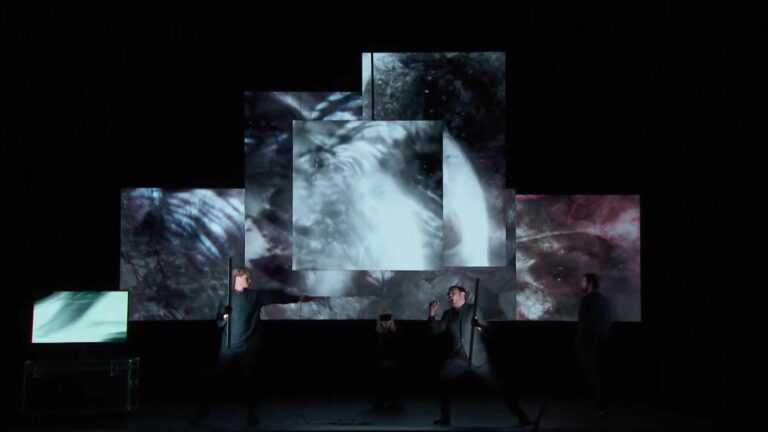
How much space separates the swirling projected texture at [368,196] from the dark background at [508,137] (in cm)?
72

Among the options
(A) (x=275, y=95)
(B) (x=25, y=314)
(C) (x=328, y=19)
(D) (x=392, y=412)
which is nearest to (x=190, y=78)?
(A) (x=275, y=95)

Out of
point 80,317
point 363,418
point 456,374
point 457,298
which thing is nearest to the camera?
point 456,374

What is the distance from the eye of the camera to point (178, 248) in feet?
30.4

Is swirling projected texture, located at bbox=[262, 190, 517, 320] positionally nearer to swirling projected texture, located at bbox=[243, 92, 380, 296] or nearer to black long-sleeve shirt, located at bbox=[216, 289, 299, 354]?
swirling projected texture, located at bbox=[243, 92, 380, 296]

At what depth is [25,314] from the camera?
9500 millimetres

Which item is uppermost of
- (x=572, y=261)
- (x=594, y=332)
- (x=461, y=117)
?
(x=461, y=117)

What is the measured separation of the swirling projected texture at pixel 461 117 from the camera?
30.1ft

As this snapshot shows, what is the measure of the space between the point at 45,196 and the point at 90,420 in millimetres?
2539

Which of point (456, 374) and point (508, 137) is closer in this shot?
point (456, 374)

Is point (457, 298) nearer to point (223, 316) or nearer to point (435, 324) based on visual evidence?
point (435, 324)

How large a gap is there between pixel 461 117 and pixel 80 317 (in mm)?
4259

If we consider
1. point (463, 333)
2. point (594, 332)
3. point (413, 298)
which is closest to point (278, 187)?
point (413, 298)

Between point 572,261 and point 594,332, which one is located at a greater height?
point 572,261

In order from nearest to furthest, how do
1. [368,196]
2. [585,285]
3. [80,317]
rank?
[80,317] < [585,285] < [368,196]
